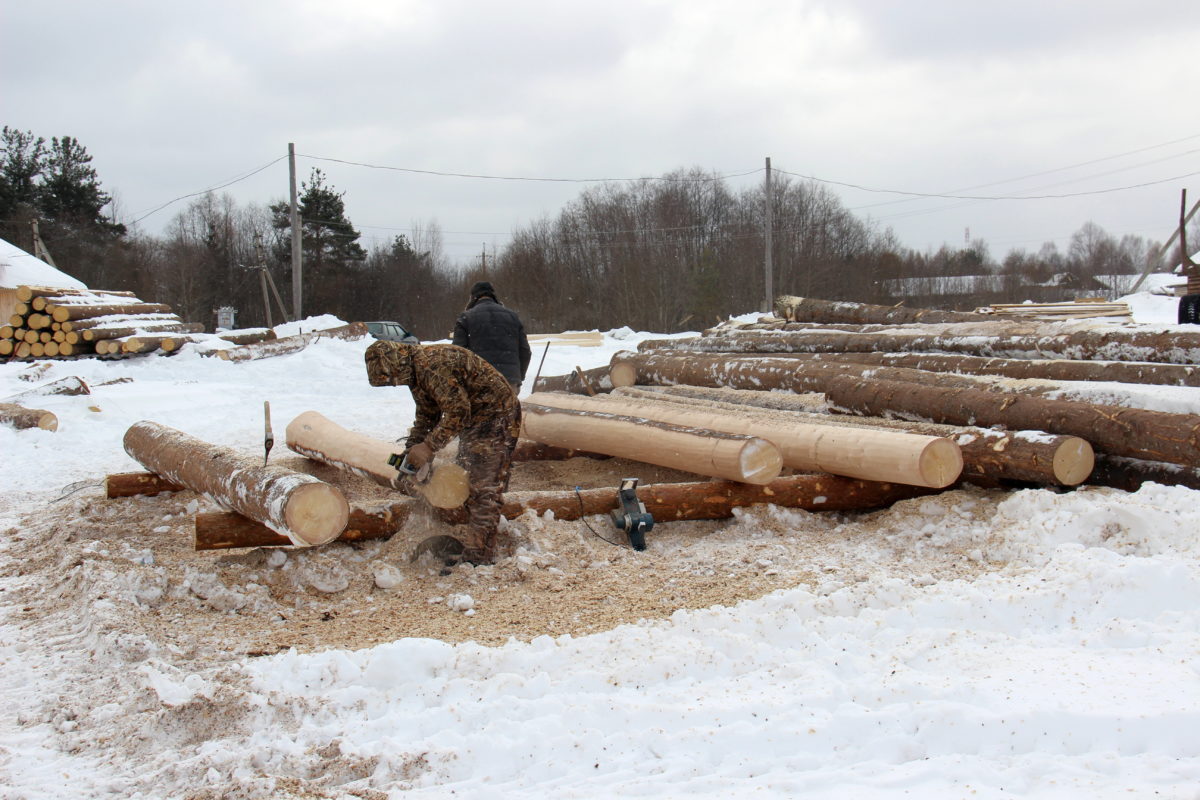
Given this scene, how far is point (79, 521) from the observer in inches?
271

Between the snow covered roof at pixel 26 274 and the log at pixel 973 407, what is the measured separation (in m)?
17.0

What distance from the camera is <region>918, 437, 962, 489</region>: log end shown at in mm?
6105

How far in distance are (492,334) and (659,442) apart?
2141 millimetres

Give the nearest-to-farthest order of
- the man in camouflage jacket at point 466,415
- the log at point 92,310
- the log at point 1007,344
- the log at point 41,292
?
the man in camouflage jacket at point 466,415, the log at point 1007,344, the log at point 92,310, the log at point 41,292

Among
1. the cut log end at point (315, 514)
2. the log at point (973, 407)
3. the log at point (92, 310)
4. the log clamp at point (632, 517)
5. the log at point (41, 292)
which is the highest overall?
the log at point (41, 292)

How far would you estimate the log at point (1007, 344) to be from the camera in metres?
8.25

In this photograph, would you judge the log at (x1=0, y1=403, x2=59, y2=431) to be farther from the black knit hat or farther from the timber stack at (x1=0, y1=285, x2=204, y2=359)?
the timber stack at (x1=0, y1=285, x2=204, y2=359)

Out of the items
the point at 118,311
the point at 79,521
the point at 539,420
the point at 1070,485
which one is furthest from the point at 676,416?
the point at 118,311

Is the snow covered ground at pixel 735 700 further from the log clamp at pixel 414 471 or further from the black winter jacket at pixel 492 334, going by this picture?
the black winter jacket at pixel 492 334

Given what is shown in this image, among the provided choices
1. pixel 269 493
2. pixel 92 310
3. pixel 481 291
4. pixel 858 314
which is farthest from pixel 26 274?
pixel 269 493

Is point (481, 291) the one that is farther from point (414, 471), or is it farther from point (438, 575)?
point (438, 575)

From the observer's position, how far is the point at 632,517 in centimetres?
611

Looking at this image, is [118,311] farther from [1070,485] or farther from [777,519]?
[1070,485]

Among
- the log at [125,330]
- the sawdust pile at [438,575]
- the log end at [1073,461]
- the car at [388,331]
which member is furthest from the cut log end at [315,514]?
the car at [388,331]
